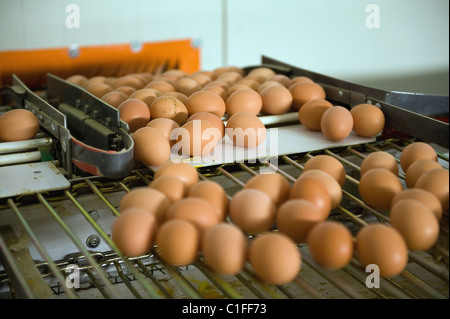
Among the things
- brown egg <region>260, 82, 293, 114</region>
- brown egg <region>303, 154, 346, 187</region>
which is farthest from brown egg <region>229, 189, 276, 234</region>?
brown egg <region>260, 82, 293, 114</region>

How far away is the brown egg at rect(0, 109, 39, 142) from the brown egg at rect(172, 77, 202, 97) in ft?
1.90

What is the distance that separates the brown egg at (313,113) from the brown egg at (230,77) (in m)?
0.45

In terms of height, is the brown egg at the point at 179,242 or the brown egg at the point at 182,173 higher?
the brown egg at the point at 182,173

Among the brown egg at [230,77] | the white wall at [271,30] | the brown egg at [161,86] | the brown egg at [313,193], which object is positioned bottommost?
the brown egg at [313,193]

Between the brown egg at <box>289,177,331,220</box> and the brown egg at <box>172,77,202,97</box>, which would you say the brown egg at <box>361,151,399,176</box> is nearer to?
the brown egg at <box>289,177,331,220</box>

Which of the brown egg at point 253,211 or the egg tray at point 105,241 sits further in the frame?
the egg tray at point 105,241

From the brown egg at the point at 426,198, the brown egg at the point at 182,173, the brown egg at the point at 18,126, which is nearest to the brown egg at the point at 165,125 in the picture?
the brown egg at the point at 182,173

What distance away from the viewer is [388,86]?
3.66m

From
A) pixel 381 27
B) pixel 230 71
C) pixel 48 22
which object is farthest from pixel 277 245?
pixel 381 27

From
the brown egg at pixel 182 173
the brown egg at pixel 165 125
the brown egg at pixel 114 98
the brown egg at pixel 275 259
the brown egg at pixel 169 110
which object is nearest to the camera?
the brown egg at pixel 275 259

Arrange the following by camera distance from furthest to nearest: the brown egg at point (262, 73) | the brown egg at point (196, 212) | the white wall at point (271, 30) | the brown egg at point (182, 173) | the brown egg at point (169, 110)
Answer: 1. the white wall at point (271, 30)
2. the brown egg at point (262, 73)
3. the brown egg at point (169, 110)
4. the brown egg at point (182, 173)
5. the brown egg at point (196, 212)

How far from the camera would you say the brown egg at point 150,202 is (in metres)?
1.25

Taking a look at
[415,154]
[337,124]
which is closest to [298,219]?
[415,154]

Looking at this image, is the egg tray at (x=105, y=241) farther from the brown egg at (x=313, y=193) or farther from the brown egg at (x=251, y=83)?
the brown egg at (x=251, y=83)
